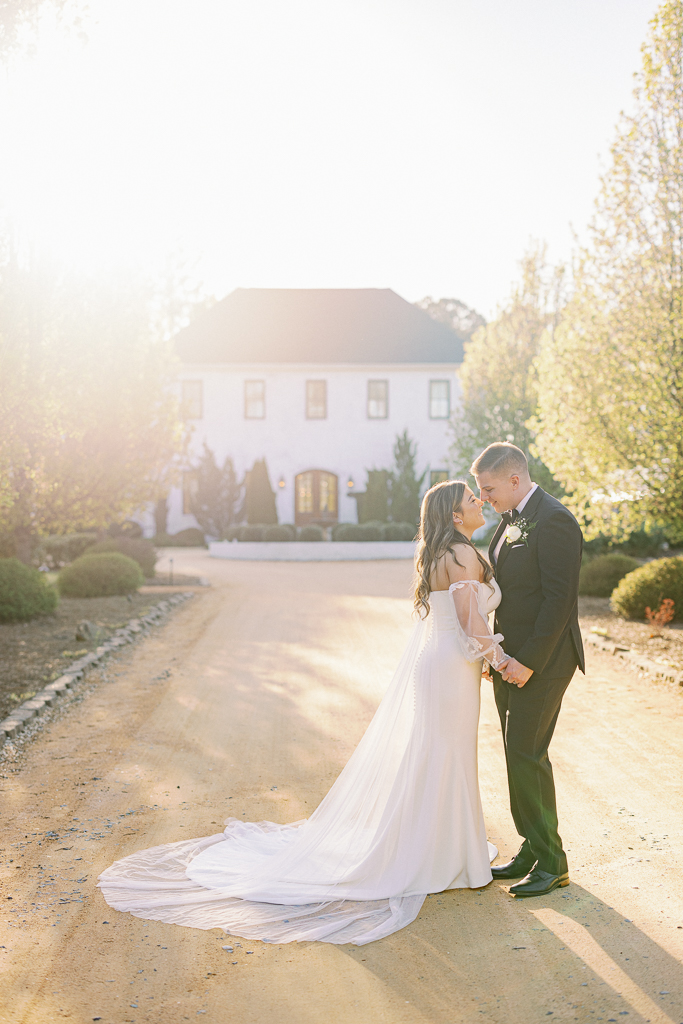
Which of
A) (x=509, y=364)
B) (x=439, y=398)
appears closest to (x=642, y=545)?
(x=509, y=364)

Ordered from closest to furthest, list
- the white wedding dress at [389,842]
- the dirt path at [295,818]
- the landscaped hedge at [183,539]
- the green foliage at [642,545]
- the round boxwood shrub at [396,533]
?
1. the dirt path at [295,818]
2. the white wedding dress at [389,842]
3. the green foliage at [642,545]
4. the round boxwood shrub at [396,533]
5. the landscaped hedge at [183,539]

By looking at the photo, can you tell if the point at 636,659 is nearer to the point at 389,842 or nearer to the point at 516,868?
the point at 516,868

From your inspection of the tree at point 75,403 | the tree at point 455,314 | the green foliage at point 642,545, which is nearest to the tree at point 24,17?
the tree at point 75,403

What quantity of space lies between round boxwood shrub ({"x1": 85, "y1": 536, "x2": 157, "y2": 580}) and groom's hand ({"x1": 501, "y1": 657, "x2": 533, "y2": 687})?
55.5ft

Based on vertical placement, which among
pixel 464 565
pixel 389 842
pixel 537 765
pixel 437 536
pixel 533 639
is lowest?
pixel 389 842

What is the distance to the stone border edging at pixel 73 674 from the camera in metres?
7.92

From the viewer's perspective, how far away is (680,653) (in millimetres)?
10758

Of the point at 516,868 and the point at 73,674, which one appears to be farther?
the point at 73,674

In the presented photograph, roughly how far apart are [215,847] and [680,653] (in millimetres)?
7397

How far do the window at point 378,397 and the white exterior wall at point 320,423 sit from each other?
0.78ft

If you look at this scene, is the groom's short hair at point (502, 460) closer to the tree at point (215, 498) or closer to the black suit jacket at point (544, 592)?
the black suit jacket at point (544, 592)

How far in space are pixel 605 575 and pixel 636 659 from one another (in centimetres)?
619

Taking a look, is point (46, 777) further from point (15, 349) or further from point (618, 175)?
point (618, 175)

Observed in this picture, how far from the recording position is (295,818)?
565 cm
